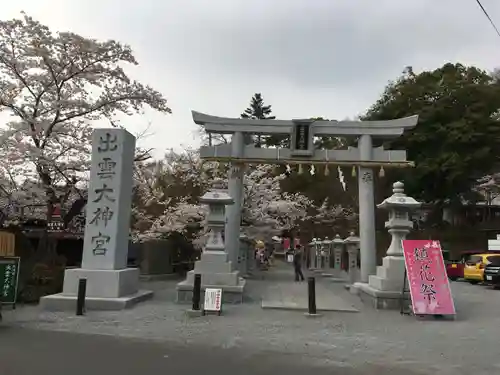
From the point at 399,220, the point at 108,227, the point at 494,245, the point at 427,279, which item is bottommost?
the point at 427,279

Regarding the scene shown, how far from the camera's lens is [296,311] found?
12820 millimetres

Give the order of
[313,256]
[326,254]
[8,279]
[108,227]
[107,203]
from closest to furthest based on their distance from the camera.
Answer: [8,279]
[108,227]
[107,203]
[326,254]
[313,256]

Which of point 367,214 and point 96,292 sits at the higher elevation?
point 367,214

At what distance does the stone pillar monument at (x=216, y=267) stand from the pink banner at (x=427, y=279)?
5004 mm

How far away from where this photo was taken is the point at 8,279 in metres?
10.1

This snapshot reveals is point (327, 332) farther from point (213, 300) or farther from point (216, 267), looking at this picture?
point (216, 267)

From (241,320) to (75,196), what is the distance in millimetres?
13513

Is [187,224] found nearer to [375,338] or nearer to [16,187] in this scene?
[16,187]

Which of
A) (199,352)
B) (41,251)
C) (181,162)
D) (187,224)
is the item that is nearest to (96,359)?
(199,352)

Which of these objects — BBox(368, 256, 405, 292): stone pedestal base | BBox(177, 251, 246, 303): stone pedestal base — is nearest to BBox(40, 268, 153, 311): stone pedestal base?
BBox(177, 251, 246, 303): stone pedestal base

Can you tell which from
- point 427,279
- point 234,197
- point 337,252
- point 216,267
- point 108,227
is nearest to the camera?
point 427,279

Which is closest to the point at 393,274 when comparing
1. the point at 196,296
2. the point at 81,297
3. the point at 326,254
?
the point at 196,296

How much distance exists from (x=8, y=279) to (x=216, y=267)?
6.01 m

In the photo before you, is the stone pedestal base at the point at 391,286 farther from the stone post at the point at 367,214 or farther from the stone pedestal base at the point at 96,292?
the stone pedestal base at the point at 96,292
